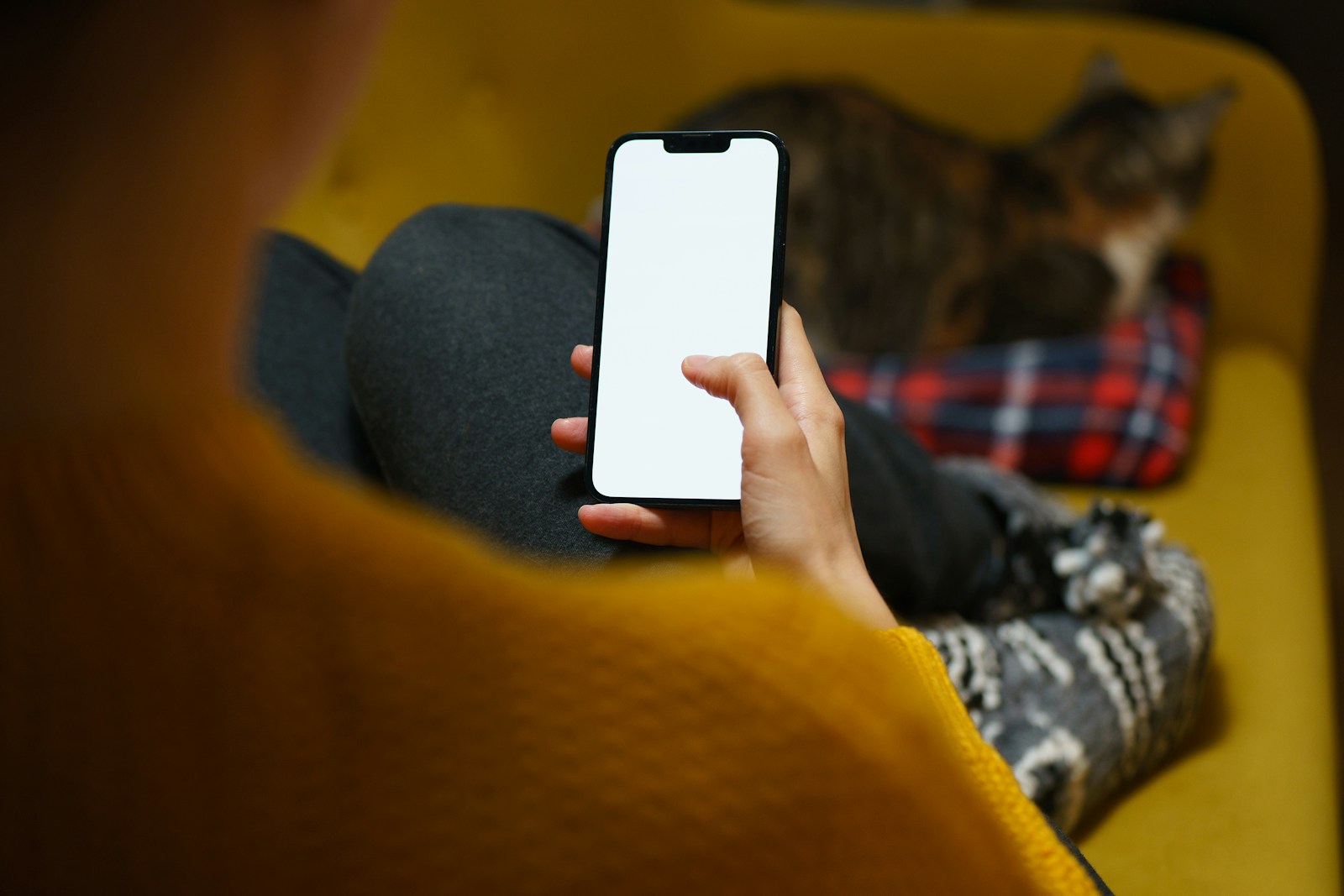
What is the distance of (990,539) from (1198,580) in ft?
0.51

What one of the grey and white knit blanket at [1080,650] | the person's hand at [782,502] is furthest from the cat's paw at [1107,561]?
the person's hand at [782,502]

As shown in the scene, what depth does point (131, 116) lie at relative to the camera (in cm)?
23

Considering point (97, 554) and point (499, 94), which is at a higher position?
point (499, 94)

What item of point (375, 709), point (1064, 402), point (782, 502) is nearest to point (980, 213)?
point (1064, 402)

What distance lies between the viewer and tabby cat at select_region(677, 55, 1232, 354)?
4.01ft

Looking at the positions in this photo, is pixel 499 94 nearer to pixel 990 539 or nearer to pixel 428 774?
pixel 990 539

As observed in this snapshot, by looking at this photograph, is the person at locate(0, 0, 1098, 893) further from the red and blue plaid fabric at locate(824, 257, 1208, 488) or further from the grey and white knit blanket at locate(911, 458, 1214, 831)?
the red and blue plaid fabric at locate(824, 257, 1208, 488)

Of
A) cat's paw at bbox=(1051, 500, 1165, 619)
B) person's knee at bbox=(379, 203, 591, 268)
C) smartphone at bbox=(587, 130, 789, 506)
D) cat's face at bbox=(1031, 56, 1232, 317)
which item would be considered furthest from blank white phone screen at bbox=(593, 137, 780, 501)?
cat's face at bbox=(1031, 56, 1232, 317)

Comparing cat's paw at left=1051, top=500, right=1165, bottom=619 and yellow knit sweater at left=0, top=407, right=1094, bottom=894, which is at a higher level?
yellow knit sweater at left=0, top=407, right=1094, bottom=894

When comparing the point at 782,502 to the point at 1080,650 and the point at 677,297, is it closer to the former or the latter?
the point at 677,297

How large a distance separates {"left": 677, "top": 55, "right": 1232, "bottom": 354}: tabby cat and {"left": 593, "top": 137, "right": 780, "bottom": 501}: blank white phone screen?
678 millimetres

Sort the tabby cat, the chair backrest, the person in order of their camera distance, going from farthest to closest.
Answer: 1. the tabby cat
2. the chair backrest
3. the person

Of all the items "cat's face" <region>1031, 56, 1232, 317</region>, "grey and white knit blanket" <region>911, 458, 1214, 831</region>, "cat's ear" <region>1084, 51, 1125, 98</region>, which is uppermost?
"cat's ear" <region>1084, 51, 1125, 98</region>

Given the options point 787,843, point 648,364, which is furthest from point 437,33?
point 787,843
